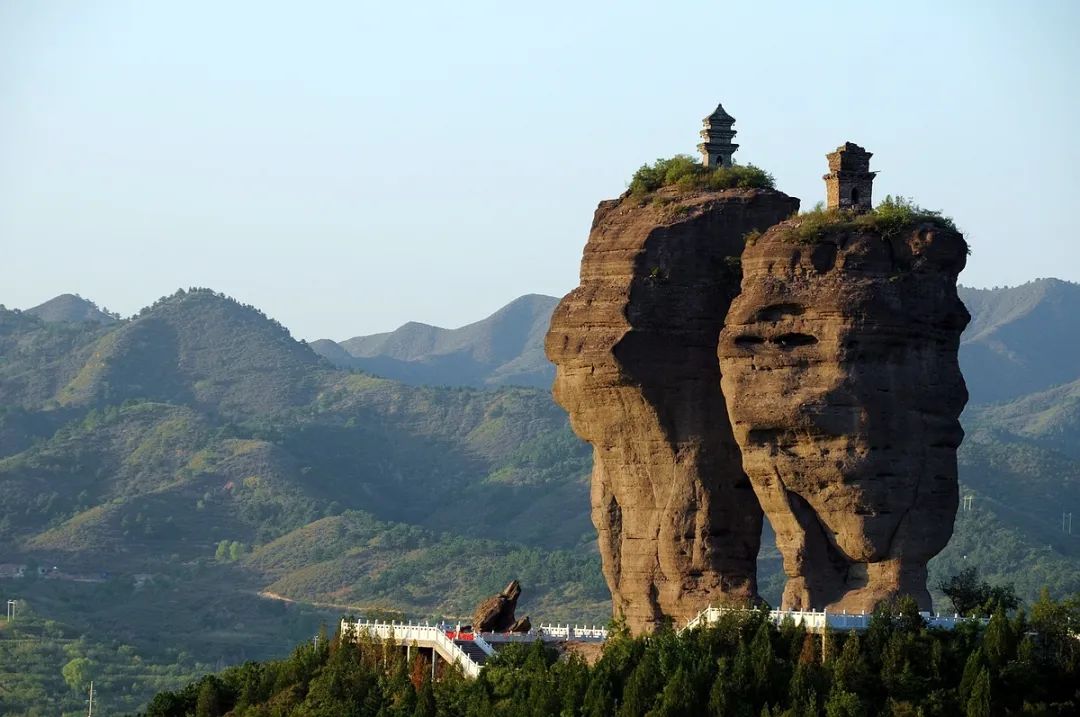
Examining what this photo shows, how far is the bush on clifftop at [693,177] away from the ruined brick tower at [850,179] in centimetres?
293

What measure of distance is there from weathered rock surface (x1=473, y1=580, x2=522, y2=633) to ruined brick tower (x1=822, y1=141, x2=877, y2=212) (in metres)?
12.3

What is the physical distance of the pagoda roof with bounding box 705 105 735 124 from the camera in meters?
66.8

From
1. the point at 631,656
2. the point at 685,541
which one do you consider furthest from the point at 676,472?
the point at 631,656

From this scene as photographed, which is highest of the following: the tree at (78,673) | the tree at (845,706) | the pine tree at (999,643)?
the tree at (78,673)

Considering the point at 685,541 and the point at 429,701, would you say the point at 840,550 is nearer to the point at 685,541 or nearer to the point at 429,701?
the point at 685,541

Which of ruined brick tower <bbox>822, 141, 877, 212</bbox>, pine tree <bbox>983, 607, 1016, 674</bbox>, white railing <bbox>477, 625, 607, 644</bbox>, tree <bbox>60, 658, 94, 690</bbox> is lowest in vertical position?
pine tree <bbox>983, 607, 1016, 674</bbox>

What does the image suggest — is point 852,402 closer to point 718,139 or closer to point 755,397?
point 755,397

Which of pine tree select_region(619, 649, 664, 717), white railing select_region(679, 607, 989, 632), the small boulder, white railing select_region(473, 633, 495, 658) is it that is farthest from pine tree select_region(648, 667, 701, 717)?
the small boulder

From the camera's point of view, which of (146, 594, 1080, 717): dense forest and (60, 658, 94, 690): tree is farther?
(60, 658, 94, 690): tree

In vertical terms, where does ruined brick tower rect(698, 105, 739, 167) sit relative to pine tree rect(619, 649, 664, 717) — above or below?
above

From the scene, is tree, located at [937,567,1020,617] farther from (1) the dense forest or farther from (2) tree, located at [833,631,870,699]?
(2) tree, located at [833,631,870,699]

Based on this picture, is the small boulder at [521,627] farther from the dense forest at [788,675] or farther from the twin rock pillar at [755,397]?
the dense forest at [788,675]

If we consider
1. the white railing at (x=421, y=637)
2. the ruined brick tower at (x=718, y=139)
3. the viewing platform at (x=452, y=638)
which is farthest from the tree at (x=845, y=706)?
the ruined brick tower at (x=718, y=139)

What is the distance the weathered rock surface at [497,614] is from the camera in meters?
66.1
